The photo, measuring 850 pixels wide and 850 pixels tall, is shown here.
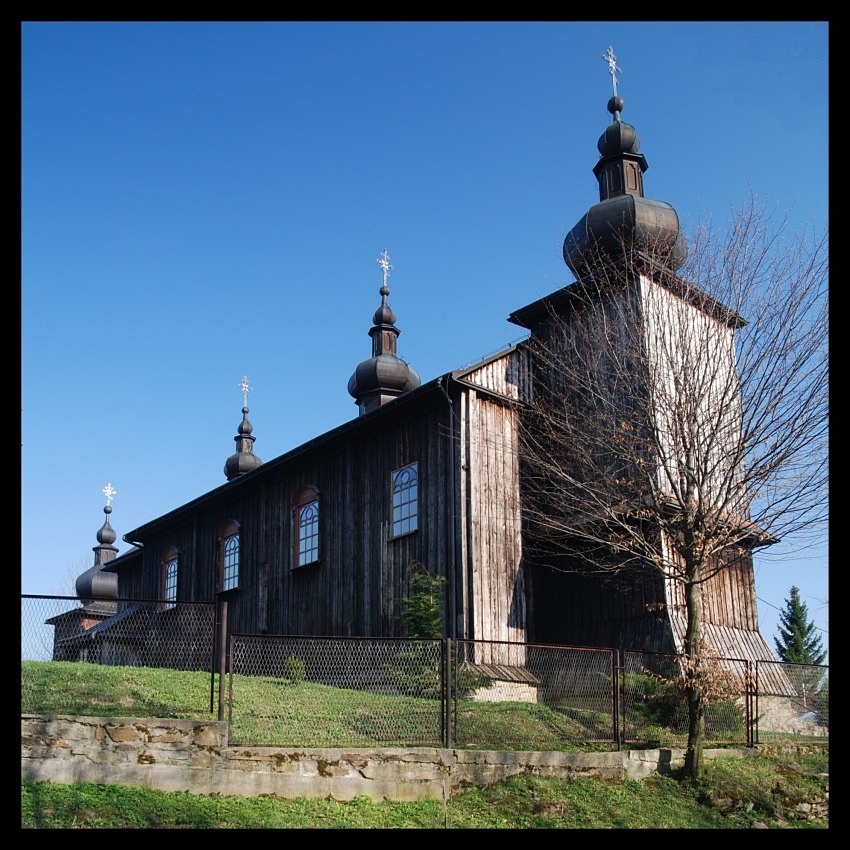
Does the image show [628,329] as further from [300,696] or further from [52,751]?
[52,751]

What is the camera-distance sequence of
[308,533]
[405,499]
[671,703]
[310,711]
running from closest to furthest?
[310,711] < [671,703] < [405,499] < [308,533]

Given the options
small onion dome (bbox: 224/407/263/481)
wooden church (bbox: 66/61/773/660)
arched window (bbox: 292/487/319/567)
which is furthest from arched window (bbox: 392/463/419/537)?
small onion dome (bbox: 224/407/263/481)

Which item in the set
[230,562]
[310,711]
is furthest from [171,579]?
[310,711]

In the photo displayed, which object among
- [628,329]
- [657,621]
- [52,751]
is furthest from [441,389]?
[52,751]

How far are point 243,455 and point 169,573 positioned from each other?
490 inches

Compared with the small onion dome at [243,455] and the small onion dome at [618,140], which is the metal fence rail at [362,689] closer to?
the small onion dome at [618,140]

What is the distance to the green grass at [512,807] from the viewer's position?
1000 cm

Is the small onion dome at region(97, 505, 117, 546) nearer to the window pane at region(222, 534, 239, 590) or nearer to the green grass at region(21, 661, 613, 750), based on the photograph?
the window pane at region(222, 534, 239, 590)

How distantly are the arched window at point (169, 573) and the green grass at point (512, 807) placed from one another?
18.4 metres

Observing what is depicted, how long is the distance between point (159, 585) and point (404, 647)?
17196 mm

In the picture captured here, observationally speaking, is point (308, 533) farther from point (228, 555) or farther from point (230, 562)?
point (228, 555)

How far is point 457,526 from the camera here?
1878 cm

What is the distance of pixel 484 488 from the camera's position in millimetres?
19078

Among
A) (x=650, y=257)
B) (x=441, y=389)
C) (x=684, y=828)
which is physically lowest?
(x=684, y=828)
